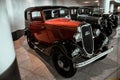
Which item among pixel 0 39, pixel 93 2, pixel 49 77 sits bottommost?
pixel 49 77

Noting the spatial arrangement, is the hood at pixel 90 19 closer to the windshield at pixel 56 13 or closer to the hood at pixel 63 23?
the windshield at pixel 56 13

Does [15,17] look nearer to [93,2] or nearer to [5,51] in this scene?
[5,51]

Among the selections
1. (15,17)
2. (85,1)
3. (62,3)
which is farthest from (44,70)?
(85,1)

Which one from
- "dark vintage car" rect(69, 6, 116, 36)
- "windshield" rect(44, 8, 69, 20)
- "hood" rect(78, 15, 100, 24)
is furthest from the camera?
"hood" rect(78, 15, 100, 24)

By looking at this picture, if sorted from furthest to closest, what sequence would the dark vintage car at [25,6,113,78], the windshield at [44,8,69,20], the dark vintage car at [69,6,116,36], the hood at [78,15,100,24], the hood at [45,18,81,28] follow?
the hood at [78,15,100,24] → the dark vintage car at [69,6,116,36] → the windshield at [44,8,69,20] → the hood at [45,18,81,28] → the dark vintage car at [25,6,113,78]

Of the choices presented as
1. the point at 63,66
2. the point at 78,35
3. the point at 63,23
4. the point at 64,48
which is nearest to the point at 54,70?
the point at 63,66

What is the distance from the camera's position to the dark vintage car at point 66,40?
323 cm

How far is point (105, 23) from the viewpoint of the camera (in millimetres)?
5922

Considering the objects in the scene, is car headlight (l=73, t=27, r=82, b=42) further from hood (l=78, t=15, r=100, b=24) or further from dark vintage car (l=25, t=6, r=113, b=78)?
hood (l=78, t=15, r=100, b=24)

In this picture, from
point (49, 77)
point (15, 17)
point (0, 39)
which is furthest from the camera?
point (15, 17)

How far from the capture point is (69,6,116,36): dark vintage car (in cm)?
582

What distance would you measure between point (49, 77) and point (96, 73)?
1121mm

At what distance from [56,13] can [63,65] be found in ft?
6.60

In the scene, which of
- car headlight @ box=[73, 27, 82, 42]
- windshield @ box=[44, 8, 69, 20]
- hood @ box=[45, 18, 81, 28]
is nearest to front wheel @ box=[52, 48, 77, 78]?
car headlight @ box=[73, 27, 82, 42]
